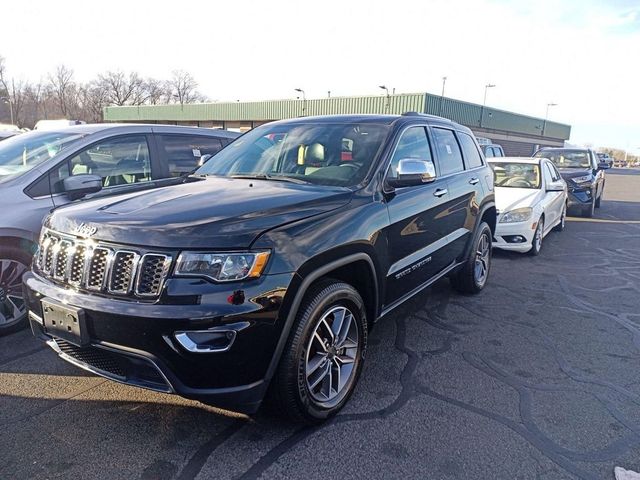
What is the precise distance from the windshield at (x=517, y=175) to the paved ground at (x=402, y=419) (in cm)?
441

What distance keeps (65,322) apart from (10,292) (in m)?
2.04

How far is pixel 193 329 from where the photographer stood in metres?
2.24

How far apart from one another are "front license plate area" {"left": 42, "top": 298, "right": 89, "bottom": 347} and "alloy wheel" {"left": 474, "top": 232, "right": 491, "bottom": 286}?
4.36m

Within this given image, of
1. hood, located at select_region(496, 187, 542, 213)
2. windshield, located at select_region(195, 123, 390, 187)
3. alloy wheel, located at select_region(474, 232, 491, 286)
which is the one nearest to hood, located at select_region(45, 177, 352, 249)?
windshield, located at select_region(195, 123, 390, 187)

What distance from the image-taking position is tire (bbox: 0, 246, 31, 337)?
13.0 feet

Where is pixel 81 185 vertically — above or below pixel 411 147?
below

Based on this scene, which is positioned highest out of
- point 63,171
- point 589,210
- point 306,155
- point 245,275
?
point 306,155

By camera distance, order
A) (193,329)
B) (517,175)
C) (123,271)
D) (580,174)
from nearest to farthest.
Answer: (193,329), (123,271), (517,175), (580,174)

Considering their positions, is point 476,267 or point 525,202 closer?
point 476,267

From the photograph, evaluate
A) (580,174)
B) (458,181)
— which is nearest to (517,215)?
(458,181)

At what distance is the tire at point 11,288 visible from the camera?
13.0 feet

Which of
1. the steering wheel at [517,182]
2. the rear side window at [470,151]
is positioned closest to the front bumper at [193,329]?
the rear side window at [470,151]

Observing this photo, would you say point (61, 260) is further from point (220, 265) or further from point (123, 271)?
point (220, 265)

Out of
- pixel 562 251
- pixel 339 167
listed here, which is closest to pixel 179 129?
pixel 339 167
